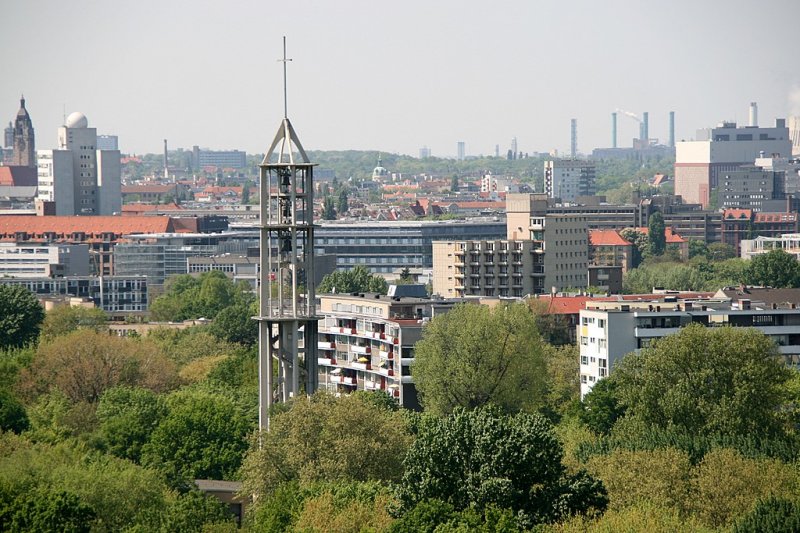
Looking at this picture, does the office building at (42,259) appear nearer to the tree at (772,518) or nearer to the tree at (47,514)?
the tree at (47,514)

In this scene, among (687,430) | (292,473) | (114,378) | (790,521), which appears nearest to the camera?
(790,521)

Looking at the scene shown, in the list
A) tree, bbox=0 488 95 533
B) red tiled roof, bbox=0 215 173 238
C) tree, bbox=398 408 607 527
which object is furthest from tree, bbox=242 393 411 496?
red tiled roof, bbox=0 215 173 238

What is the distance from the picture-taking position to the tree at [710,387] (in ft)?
196

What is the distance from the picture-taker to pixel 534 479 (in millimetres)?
43688

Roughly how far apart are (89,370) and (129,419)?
38.6 feet

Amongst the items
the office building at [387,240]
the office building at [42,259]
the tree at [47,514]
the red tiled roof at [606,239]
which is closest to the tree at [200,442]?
the tree at [47,514]

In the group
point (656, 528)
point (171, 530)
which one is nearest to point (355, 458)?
point (171, 530)

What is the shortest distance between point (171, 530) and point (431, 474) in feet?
20.0

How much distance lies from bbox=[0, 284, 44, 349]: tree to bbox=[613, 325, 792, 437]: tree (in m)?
36.9

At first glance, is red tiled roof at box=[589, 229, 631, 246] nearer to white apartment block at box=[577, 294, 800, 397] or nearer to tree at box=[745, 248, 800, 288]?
tree at box=[745, 248, 800, 288]

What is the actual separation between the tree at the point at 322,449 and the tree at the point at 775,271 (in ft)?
277

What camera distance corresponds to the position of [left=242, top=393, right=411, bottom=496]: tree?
48.9 metres

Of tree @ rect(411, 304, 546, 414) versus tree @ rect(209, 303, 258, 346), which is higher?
tree @ rect(411, 304, 546, 414)

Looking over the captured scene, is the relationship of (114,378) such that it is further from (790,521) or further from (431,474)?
(790,521)
